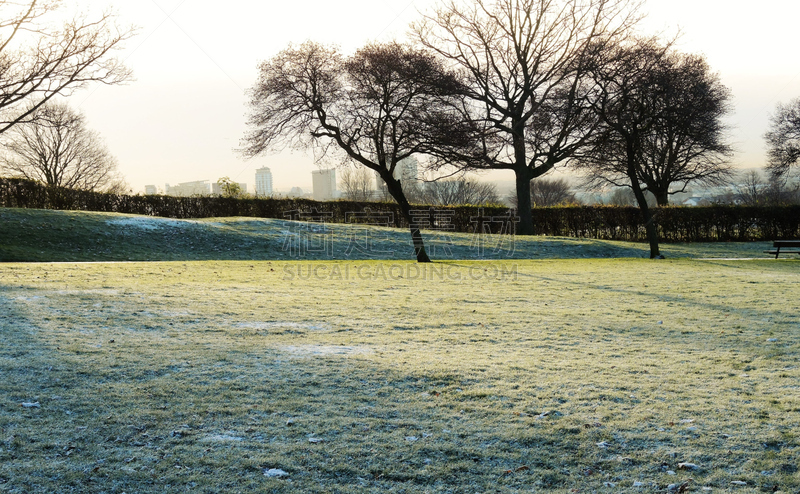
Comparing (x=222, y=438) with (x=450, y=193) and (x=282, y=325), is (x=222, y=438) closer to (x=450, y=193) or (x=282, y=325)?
(x=282, y=325)

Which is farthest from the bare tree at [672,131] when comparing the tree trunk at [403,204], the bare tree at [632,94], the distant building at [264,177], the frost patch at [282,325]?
the distant building at [264,177]

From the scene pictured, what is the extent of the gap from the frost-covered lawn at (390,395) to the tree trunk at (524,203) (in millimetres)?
20633

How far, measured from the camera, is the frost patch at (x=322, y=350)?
20.6ft

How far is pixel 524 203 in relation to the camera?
30484 millimetres

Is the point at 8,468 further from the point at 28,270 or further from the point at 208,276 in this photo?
the point at 28,270

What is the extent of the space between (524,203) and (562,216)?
9.33ft

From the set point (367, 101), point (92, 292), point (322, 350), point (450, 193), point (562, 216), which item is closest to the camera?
point (322, 350)

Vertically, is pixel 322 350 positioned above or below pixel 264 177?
below

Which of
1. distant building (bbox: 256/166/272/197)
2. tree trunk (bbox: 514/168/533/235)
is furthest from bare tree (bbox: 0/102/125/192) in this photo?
tree trunk (bbox: 514/168/533/235)

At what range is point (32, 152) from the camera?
5150cm

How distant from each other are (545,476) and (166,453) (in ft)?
8.07

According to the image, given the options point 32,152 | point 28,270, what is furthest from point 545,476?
point 32,152

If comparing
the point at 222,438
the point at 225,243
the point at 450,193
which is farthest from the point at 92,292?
the point at 450,193

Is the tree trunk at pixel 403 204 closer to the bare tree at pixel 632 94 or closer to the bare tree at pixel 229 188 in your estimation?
the bare tree at pixel 632 94
